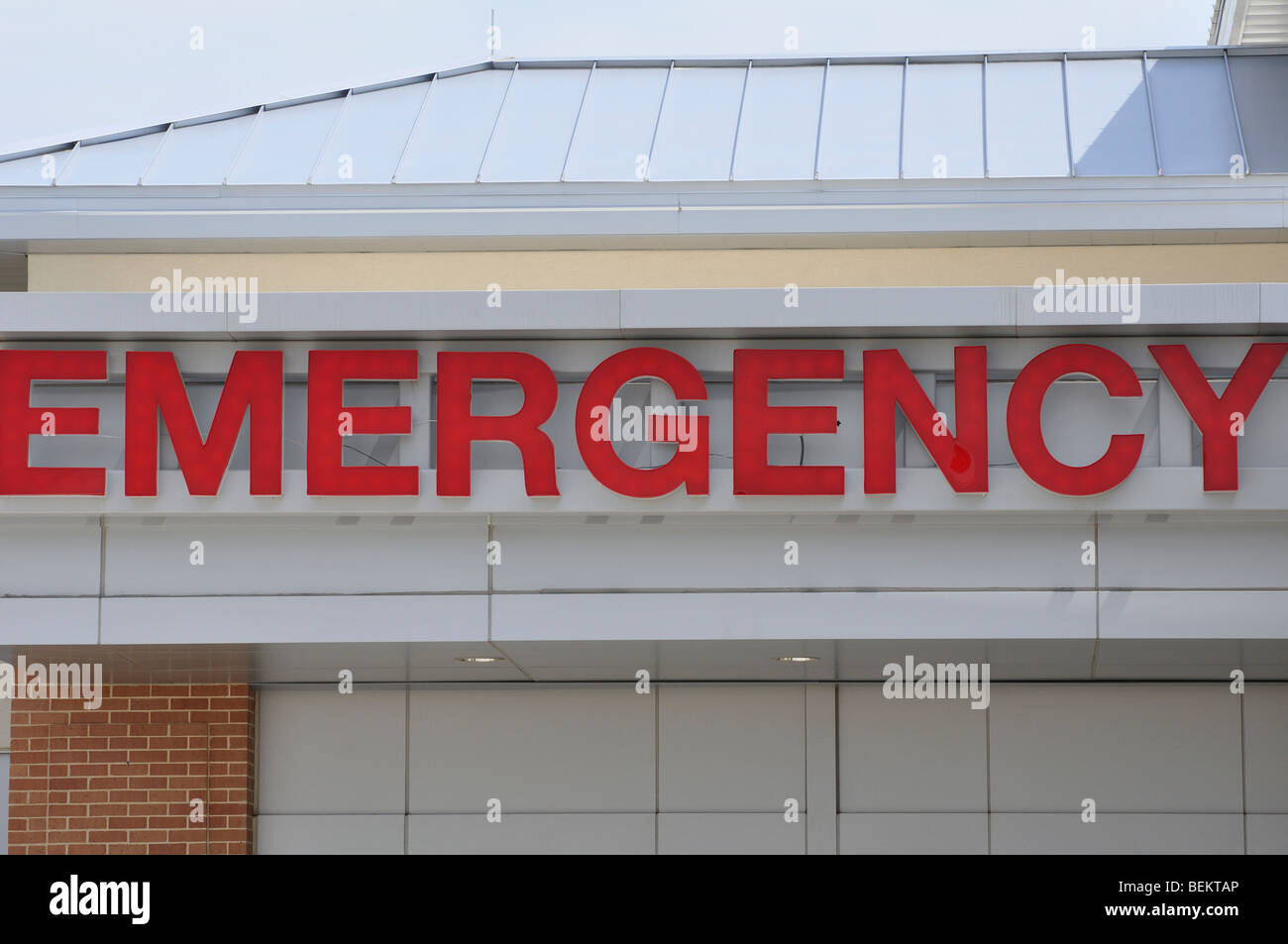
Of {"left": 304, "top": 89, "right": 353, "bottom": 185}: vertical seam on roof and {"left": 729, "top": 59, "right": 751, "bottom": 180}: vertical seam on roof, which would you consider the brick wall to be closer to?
{"left": 304, "top": 89, "right": 353, "bottom": 185}: vertical seam on roof

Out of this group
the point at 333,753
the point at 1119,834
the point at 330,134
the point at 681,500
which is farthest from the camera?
the point at 330,134

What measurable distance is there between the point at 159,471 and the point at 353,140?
4.16m

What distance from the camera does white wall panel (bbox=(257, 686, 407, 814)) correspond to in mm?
13617

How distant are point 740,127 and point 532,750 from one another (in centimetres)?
603

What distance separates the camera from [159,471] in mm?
11250

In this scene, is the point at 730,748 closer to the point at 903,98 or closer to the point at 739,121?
the point at 739,121

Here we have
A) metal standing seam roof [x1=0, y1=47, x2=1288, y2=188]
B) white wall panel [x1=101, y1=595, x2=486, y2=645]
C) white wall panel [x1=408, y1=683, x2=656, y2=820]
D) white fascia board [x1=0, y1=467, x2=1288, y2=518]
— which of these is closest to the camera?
white fascia board [x1=0, y1=467, x2=1288, y2=518]

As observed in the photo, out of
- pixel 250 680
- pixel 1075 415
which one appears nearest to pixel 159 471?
pixel 250 680

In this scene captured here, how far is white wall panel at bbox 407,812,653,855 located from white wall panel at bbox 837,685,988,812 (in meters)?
1.87

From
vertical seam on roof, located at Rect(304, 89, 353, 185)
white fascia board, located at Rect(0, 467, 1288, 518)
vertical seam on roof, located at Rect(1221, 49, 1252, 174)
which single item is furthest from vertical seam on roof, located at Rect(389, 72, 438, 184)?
vertical seam on roof, located at Rect(1221, 49, 1252, 174)

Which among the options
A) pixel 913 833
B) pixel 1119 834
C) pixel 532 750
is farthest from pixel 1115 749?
pixel 532 750

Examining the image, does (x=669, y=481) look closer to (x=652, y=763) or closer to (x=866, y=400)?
(x=866, y=400)

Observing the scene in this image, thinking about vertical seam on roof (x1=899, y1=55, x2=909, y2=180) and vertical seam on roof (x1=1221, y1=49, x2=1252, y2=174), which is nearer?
vertical seam on roof (x1=1221, y1=49, x2=1252, y2=174)

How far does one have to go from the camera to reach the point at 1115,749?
13.3 meters
